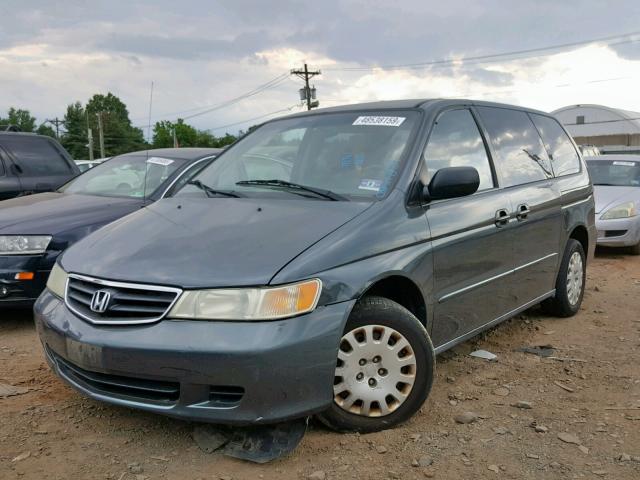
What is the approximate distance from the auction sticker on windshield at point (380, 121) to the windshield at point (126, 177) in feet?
8.49

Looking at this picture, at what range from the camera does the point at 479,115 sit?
4133 mm

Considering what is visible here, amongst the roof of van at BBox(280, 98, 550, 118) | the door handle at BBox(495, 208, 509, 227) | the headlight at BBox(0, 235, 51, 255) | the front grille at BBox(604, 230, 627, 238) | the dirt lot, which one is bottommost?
the dirt lot

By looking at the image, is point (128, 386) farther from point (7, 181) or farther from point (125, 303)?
point (7, 181)

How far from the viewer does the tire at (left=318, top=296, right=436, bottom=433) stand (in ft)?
9.29

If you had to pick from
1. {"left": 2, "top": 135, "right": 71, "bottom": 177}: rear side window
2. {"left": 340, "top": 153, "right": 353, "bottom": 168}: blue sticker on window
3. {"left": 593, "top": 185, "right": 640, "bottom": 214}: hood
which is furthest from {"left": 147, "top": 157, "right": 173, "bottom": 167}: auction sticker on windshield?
{"left": 593, "top": 185, "right": 640, "bottom": 214}: hood

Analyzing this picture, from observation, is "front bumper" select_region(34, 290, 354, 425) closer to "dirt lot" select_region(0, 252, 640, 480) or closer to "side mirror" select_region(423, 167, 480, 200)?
"dirt lot" select_region(0, 252, 640, 480)

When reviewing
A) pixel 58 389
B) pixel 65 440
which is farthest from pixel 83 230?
pixel 65 440

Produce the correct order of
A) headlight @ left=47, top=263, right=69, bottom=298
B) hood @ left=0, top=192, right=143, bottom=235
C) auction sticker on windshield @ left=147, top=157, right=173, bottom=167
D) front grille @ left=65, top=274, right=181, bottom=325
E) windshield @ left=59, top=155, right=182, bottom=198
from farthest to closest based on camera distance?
auction sticker on windshield @ left=147, top=157, right=173, bottom=167, windshield @ left=59, top=155, right=182, bottom=198, hood @ left=0, top=192, right=143, bottom=235, headlight @ left=47, top=263, right=69, bottom=298, front grille @ left=65, top=274, right=181, bottom=325

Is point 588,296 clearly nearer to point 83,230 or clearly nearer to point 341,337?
point 341,337

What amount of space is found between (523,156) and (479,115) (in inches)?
23.1

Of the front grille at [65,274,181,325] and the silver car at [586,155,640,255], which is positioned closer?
the front grille at [65,274,181,325]

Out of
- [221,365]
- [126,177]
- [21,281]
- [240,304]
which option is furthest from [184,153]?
[221,365]

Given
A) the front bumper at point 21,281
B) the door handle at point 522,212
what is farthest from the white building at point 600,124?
the front bumper at point 21,281

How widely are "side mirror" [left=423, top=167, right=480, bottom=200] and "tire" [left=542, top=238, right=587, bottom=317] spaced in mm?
2040
